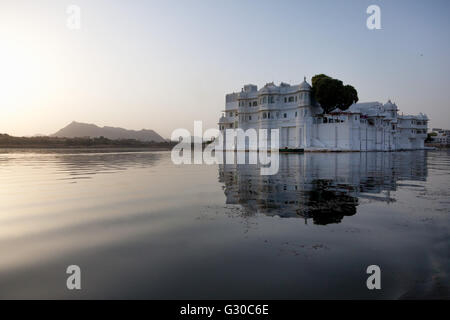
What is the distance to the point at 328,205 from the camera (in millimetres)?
8930

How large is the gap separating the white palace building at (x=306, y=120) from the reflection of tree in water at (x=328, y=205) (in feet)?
151

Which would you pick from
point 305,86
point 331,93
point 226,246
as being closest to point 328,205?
point 226,246

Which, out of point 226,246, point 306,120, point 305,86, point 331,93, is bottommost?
point 226,246

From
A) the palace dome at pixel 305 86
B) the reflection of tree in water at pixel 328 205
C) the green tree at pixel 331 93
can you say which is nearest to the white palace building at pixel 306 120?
the palace dome at pixel 305 86

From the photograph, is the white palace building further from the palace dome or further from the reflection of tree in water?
the reflection of tree in water

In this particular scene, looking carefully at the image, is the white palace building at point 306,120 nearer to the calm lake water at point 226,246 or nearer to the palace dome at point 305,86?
the palace dome at point 305,86

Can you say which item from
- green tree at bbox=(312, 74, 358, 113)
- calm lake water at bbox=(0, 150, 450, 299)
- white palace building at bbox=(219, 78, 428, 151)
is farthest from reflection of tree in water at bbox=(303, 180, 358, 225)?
green tree at bbox=(312, 74, 358, 113)

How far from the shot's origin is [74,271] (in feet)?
14.0

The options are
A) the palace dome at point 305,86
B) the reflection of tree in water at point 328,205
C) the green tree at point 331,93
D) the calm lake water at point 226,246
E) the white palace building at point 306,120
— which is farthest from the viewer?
the palace dome at point 305,86

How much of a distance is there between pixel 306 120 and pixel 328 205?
5143 cm

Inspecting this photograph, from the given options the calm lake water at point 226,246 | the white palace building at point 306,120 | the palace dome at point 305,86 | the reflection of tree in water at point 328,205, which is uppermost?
the palace dome at point 305,86

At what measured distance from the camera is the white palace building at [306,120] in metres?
56.2

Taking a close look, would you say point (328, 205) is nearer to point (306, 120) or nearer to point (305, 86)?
point (306, 120)

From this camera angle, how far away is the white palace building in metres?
56.2
